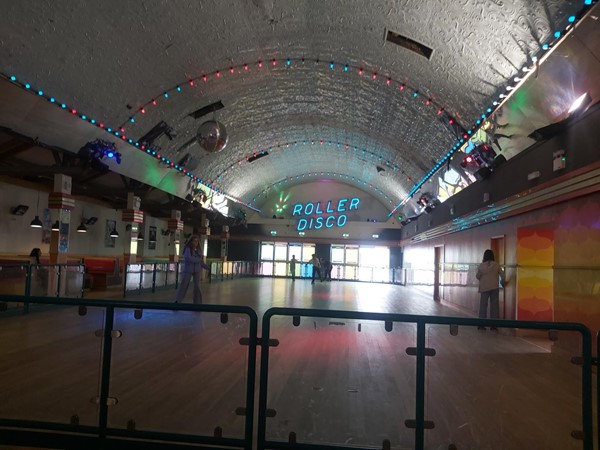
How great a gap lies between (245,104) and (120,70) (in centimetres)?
467

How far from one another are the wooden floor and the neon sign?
25930 millimetres

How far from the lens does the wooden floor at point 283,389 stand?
308 centimetres

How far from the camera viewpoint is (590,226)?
5926 mm

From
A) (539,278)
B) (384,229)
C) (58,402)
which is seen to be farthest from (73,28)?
(384,229)

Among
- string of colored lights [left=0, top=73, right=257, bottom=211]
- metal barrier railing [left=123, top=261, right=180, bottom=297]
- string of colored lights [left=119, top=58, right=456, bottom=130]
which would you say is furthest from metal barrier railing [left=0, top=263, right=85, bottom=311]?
string of colored lights [left=119, top=58, right=456, bottom=130]

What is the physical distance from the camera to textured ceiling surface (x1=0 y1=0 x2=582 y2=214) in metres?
7.03

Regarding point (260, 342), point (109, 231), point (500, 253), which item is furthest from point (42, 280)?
point (109, 231)

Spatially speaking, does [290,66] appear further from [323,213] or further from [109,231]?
[323,213]

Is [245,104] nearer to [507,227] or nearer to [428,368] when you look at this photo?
[507,227]

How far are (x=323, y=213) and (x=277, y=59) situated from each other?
799 inches

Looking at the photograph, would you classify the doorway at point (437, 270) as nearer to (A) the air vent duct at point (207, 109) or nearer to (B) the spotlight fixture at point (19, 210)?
(A) the air vent duct at point (207, 109)

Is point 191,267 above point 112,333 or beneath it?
above

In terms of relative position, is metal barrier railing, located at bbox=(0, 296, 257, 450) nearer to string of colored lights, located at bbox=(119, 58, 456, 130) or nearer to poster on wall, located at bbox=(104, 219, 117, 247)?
string of colored lights, located at bbox=(119, 58, 456, 130)

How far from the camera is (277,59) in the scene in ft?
33.9
